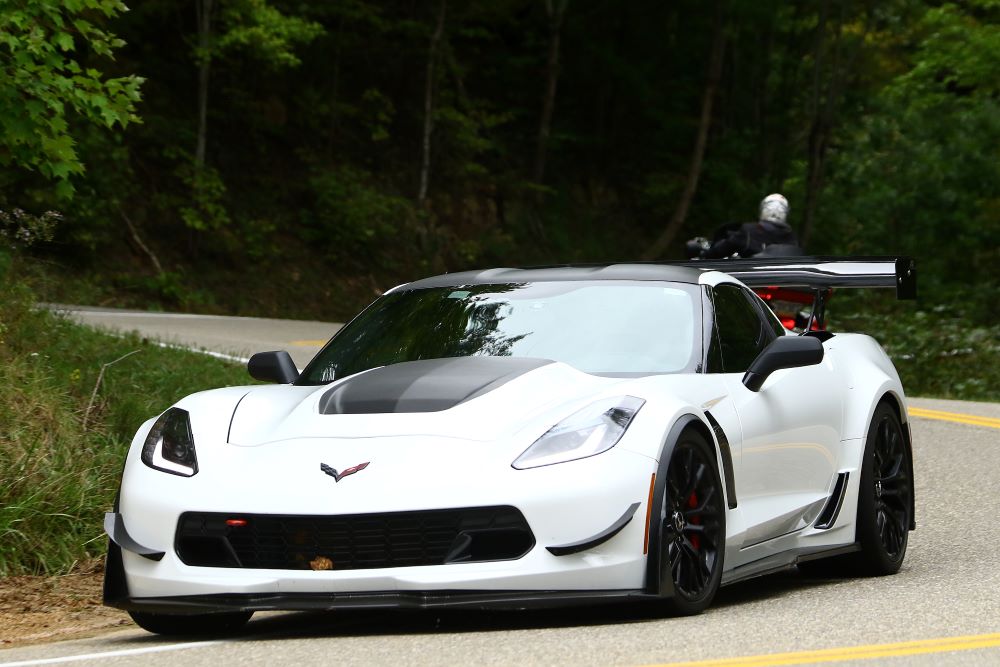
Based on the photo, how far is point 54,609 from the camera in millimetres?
7418

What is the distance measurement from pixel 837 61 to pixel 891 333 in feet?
76.6

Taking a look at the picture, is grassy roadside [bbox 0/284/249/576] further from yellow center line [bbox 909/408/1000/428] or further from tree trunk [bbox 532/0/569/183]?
tree trunk [bbox 532/0/569/183]

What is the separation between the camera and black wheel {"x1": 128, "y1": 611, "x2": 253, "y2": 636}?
237 inches

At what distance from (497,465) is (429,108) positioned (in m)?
34.7

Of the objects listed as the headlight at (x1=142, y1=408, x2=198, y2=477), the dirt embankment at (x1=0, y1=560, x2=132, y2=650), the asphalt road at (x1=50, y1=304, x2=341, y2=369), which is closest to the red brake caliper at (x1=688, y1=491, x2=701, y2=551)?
the headlight at (x1=142, y1=408, x2=198, y2=477)

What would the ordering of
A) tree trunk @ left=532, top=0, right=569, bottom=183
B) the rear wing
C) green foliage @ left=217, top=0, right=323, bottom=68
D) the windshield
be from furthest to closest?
tree trunk @ left=532, top=0, right=569, bottom=183, green foliage @ left=217, top=0, right=323, bottom=68, the rear wing, the windshield

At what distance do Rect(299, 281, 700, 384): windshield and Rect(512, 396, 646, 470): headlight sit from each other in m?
0.63

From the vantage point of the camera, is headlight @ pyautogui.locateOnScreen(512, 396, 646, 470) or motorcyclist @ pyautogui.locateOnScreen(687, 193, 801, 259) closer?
headlight @ pyautogui.locateOnScreen(512, 396, 646, 470)

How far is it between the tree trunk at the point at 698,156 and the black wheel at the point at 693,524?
39430 mm

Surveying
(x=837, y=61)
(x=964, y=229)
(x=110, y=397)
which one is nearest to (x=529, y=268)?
(x=110, y=397)

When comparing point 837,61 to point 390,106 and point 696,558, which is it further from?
point 696,558

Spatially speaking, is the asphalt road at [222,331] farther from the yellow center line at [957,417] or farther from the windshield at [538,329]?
the windshield at [538,329]

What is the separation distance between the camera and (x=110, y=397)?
36.4 ft

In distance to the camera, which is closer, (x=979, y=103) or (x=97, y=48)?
(x=97, y=48)
